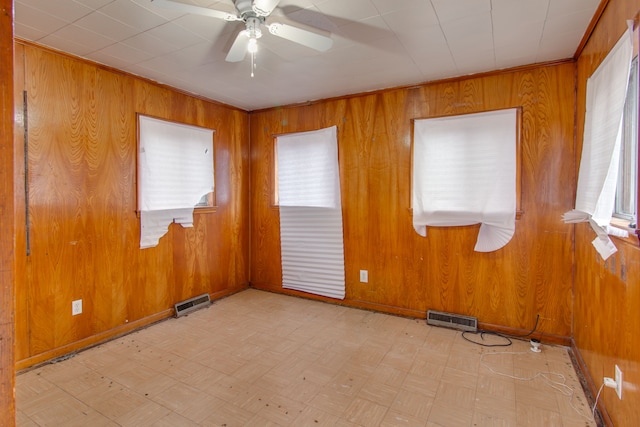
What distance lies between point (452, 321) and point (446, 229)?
0.88 metres

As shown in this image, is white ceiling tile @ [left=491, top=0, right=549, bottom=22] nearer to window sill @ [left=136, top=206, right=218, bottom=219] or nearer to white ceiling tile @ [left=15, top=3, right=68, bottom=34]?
white ceiling tile @ [left=15, top=3, right=68, bottom=34]

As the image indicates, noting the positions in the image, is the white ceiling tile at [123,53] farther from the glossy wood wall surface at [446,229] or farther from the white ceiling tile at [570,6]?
the white ceiling tile at [570,6]

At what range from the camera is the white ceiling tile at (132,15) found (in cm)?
188

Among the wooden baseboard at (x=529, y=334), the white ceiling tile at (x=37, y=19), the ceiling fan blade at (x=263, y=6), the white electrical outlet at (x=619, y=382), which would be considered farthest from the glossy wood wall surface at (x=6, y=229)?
the wooden baseboard at (x=529, y=334)

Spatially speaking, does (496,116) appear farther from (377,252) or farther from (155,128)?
(155,128)

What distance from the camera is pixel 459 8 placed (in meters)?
1.93

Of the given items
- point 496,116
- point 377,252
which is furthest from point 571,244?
point 377,252

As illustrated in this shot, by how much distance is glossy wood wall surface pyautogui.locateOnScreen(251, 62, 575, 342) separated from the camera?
2.74 meters

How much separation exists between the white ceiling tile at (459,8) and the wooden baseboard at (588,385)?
241 cm

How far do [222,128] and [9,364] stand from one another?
12.1ft

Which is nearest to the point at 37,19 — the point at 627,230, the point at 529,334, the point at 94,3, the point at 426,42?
the point at 94,3

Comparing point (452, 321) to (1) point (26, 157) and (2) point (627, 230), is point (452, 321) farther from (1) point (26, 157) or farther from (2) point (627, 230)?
(1) point (26, 157)

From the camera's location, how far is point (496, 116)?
9.46 feet


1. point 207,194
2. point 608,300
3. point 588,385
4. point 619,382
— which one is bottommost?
point 588,385
